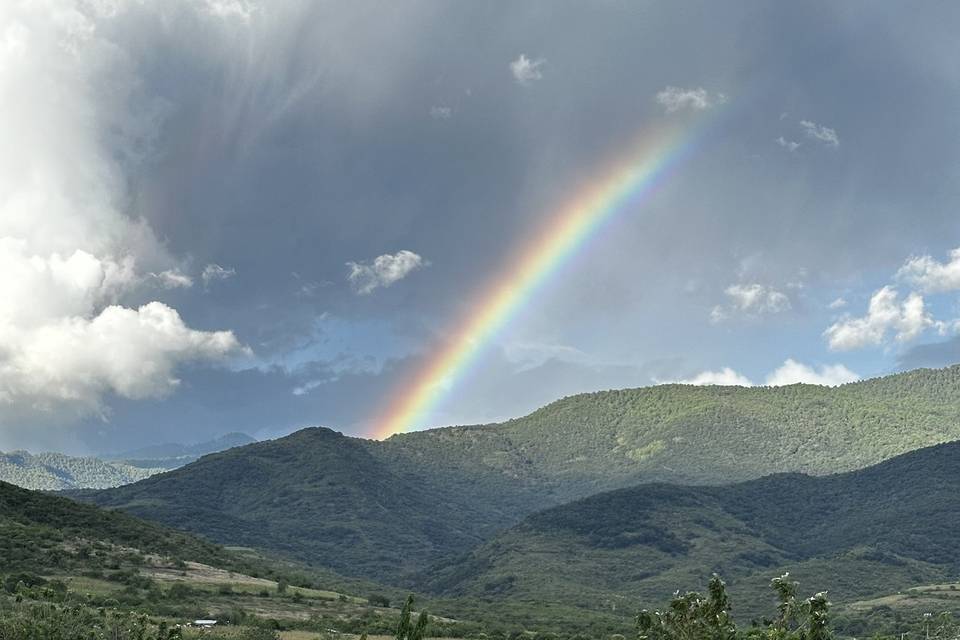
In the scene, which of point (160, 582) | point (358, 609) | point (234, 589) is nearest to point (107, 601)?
point (160, 582)

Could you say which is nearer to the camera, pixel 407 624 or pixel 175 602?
pixel 407 624

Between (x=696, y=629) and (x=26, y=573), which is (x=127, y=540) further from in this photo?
(x=696, y=629)

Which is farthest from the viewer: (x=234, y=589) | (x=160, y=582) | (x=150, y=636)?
(x=234, y=589)

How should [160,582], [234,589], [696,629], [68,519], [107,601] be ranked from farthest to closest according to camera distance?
[68,519]
[234,589]
[160,582]
[107,601]
[696,629]

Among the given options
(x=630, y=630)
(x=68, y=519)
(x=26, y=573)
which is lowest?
(x=630, y=630)

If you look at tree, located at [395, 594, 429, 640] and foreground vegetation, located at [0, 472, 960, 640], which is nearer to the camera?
tree, located at [395, 594, 429, 640]

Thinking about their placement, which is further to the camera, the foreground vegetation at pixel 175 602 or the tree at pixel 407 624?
the foreground vegetation at pixel 175 602

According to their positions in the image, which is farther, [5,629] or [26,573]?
[26,573]

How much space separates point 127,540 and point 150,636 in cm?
9368

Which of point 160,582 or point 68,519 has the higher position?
point 68,519

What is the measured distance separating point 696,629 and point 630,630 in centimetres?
11865

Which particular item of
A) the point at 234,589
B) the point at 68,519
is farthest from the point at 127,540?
the point at 234,589

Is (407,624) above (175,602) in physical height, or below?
below

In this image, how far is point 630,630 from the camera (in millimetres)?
191875
